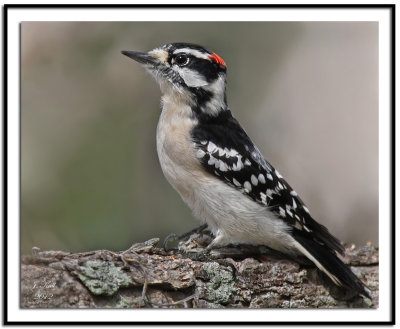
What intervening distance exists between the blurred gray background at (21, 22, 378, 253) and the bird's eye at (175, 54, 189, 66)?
0.19 meters

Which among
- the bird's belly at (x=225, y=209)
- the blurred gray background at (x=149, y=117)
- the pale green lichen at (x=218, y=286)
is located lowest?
the pale green lichen at (x=218, y=286)

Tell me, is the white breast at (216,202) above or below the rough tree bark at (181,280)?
above

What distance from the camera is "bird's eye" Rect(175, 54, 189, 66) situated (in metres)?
3.52

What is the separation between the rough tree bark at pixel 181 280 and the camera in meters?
3.06

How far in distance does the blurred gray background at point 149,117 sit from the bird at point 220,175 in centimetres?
24

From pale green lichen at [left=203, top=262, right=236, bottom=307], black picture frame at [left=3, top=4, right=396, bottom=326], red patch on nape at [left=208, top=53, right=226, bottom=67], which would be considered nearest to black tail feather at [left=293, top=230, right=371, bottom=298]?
black picture frame at [left=3, top=4, right=396, bottom=326]

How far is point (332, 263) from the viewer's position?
3.38 m

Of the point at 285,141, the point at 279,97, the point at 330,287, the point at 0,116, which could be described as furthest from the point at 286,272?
the point at 0,116

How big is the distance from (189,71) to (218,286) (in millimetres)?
1446
